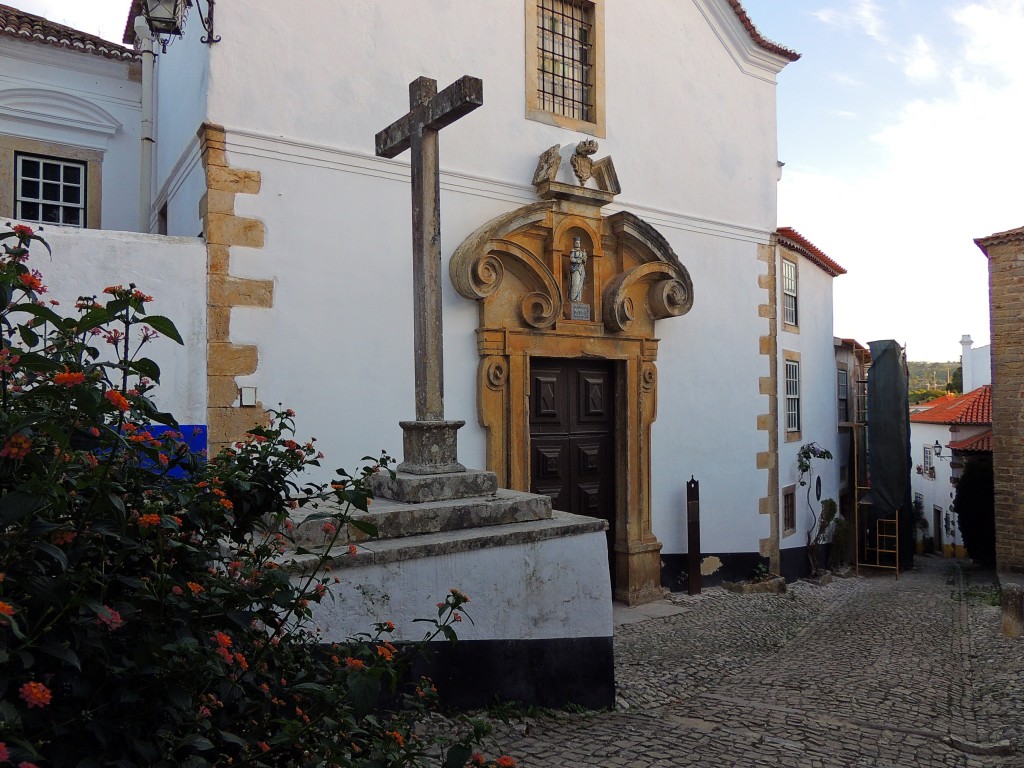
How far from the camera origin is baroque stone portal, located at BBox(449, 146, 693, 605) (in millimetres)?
7312

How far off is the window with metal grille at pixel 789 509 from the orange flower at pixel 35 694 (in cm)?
1133

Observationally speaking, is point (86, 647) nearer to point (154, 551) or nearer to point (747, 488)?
point (154, 551)

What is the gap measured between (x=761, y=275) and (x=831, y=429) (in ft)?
20.2

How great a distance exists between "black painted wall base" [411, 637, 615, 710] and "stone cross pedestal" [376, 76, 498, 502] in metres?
0.93

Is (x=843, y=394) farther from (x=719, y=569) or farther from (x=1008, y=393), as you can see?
(x=719, y=569)

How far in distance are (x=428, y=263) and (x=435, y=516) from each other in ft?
5.24

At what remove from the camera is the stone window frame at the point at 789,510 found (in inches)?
457

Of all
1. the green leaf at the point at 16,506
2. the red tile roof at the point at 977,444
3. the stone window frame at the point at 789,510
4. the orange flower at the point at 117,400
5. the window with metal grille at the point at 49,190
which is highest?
the window with metal grille at the point at 49,190

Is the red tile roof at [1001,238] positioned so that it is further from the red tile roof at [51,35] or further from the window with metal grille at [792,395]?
the red tile roof at [51,35]

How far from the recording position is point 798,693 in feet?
16.8

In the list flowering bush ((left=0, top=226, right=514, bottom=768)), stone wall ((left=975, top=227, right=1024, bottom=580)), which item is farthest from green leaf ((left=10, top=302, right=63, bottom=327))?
stone wall ((left=975, top=227, right=1024, bottom=580))

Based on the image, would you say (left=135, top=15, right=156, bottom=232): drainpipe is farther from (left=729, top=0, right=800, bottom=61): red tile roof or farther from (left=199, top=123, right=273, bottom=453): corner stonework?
(left=729, top=0, right=800, bottom=61): red tile roof

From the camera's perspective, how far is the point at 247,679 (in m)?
1.93

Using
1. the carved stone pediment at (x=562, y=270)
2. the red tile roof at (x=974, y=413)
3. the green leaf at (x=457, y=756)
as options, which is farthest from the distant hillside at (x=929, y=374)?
the green leaf at (x=457, y=756)
